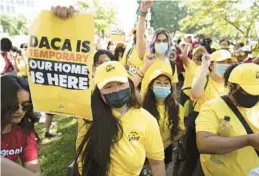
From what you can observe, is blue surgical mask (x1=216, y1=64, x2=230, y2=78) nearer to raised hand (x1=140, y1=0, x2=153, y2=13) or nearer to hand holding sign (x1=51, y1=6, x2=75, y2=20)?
raised hand (x1=140, y1=0, x2=153, y2=13)

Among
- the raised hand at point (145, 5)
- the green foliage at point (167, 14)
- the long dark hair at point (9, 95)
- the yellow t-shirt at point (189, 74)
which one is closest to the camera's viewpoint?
the long dark hair at point (9, 95)

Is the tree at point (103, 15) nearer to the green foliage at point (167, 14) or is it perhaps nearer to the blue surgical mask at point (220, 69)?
the blue surgical mask at point (220, 69)

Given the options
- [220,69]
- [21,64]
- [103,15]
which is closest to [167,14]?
[103,15]

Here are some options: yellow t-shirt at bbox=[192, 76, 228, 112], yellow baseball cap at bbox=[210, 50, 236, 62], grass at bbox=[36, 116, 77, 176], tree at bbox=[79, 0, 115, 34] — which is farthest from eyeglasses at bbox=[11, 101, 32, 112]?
tree at bbox=[79, 0, 115, 34]

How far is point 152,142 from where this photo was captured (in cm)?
270

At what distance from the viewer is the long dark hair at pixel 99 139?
103 inches

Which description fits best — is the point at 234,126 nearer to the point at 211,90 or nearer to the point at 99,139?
the point at 99,139

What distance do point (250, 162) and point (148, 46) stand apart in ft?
8.77

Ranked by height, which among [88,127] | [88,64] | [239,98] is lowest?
[88,127]

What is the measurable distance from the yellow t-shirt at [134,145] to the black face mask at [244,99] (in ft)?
2.07

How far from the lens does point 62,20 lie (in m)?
2.58

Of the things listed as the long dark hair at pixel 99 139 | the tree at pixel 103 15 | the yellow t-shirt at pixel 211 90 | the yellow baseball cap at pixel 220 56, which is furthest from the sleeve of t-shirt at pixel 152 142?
the tree at pixel 103 15

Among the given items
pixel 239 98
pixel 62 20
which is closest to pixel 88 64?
pixel 62 20

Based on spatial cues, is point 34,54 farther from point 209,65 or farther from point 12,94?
point 209,65
